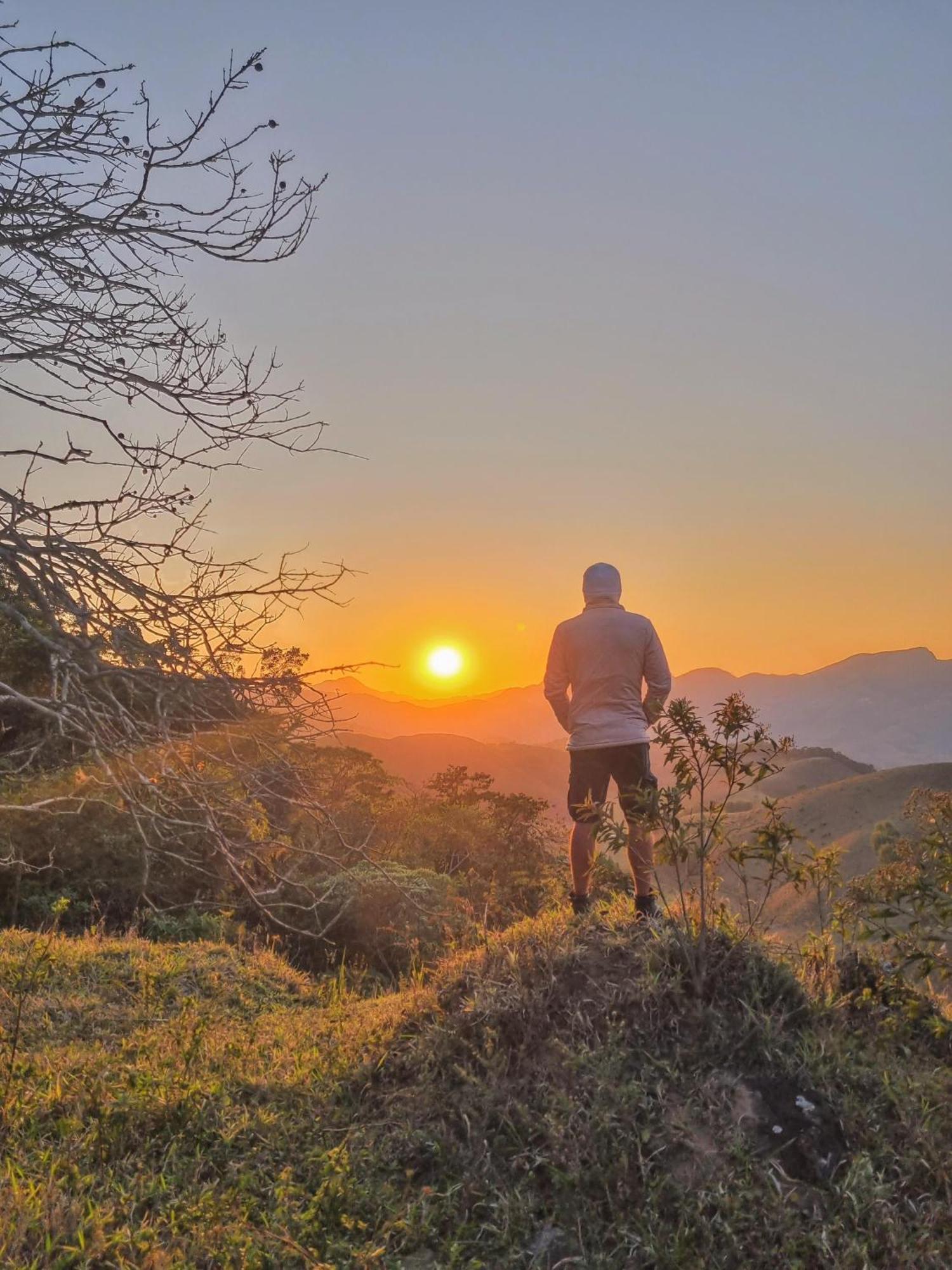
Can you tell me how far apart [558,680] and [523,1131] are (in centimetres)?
258

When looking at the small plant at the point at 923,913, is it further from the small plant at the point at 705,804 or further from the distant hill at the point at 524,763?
the distant hill at the point at 524,763

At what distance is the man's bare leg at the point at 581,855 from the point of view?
5242 millimetres

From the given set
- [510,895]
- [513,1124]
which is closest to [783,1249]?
[513,1124]

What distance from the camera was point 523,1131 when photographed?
3742 millimetres

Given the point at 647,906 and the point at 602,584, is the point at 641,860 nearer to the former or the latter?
the point at 647,906

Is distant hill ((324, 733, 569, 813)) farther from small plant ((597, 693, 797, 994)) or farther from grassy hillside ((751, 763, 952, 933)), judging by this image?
grassy hillside ((751, 763, 952, 933))

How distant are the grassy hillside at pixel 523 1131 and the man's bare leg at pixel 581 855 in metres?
0.34

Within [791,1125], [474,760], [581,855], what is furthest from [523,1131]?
[474,760]

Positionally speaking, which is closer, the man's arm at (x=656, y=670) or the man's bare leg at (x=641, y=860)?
the man's bare leg at (x=641, y=860)

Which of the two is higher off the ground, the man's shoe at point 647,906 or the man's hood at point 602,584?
the man's hood at point 602,584

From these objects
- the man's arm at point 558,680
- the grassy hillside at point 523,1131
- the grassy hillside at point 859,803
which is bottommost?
the grassy hillside at point 859,803

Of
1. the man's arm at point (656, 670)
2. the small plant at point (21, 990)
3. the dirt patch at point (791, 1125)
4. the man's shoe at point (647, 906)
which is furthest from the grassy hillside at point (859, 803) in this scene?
the dirt patch at point (791, 1125)

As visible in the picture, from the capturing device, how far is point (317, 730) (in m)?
3.53

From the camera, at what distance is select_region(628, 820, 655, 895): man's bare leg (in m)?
4.90
